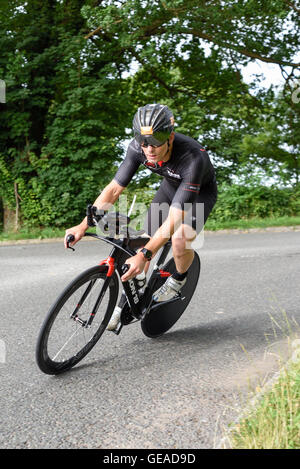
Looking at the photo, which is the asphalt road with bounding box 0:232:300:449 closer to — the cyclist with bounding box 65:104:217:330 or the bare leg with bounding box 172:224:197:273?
the cyclist with bounding box 65:104:217:330

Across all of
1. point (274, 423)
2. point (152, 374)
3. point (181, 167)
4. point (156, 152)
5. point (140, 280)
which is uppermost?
point (156, 152)

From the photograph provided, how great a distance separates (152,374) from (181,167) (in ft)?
5.10

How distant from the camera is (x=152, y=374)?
13.3ft

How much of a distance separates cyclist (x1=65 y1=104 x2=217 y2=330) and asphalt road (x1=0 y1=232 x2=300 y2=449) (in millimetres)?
475

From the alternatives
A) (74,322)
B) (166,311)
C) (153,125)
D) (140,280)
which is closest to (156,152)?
(153,125)

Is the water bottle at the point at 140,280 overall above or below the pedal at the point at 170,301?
above

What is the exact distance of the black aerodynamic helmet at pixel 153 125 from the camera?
379cm

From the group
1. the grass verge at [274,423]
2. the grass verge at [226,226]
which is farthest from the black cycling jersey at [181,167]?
the grass verge at [226,226]

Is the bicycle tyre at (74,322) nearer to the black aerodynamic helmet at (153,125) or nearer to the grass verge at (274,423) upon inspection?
the black aerodynamic helmet at (153,125)

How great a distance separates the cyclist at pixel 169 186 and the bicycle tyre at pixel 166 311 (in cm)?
13

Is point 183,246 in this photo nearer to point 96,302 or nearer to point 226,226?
point 96,302

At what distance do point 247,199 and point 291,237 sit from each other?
3.64 metres

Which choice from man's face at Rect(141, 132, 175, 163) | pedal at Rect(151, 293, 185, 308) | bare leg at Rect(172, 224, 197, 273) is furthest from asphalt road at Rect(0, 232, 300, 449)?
man's face at Rect(141, 132, 175, 163)
